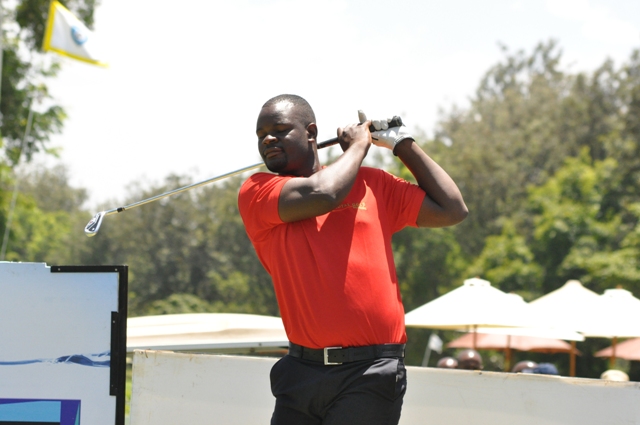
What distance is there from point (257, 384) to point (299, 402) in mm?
963

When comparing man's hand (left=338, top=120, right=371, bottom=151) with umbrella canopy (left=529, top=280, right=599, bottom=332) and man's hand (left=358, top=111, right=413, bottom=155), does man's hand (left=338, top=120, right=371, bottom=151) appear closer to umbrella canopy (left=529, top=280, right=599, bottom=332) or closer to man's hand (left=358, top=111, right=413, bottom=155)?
man's hand (left=358, top=111, right=413, bottom=155)

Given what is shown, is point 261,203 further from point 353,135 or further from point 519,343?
point 519,343

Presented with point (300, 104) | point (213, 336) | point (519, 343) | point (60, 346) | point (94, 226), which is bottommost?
point (519, 343)

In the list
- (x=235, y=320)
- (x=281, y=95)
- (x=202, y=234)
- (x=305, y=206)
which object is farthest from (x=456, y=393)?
(x=202, y=234)

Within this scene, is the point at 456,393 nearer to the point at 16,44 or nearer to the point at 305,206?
the point at 305,206

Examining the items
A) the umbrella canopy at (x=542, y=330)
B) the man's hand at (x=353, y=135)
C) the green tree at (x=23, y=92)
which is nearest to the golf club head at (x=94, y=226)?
the man's hand at (x=353, y=135)

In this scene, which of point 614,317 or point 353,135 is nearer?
point 353,135

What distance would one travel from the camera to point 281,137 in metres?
3.29

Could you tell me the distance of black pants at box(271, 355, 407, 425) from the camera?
2.94m

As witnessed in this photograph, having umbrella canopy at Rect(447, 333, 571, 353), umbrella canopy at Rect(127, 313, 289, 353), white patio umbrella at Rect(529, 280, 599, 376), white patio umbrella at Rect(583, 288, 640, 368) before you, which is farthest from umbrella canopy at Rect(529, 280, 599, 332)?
umbrella canopy at Rect(127, 313, 289, 353)

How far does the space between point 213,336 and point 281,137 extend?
2.23m

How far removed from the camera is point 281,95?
3.41 meters

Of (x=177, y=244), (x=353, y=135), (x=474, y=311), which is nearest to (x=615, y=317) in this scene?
(x=474, y=311)

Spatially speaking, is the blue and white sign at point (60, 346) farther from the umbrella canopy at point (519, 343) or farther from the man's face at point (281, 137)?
the umbrella canopy at point (519, 343)
